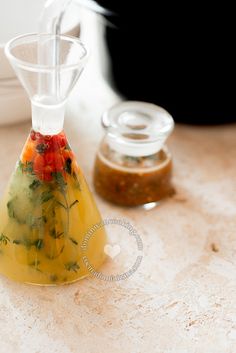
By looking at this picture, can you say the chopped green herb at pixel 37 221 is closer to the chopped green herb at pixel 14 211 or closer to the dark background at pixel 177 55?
the chopped green herb at pixel 14 211

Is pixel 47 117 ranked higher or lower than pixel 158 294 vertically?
higher

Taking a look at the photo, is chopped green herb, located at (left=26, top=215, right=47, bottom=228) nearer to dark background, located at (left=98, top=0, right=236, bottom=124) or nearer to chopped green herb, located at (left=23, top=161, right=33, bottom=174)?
chopped green herb, located at (left=23, top=161, right=33, bottom=174)

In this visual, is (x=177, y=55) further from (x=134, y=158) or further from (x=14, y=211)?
(x=14, y=211)

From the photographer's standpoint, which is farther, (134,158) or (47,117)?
(134,158)

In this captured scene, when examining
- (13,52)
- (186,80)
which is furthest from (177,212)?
(13,52)

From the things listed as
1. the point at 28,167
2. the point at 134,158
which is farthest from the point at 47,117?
the point at 134,158

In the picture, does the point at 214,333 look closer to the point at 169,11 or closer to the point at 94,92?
the point at 169,11
